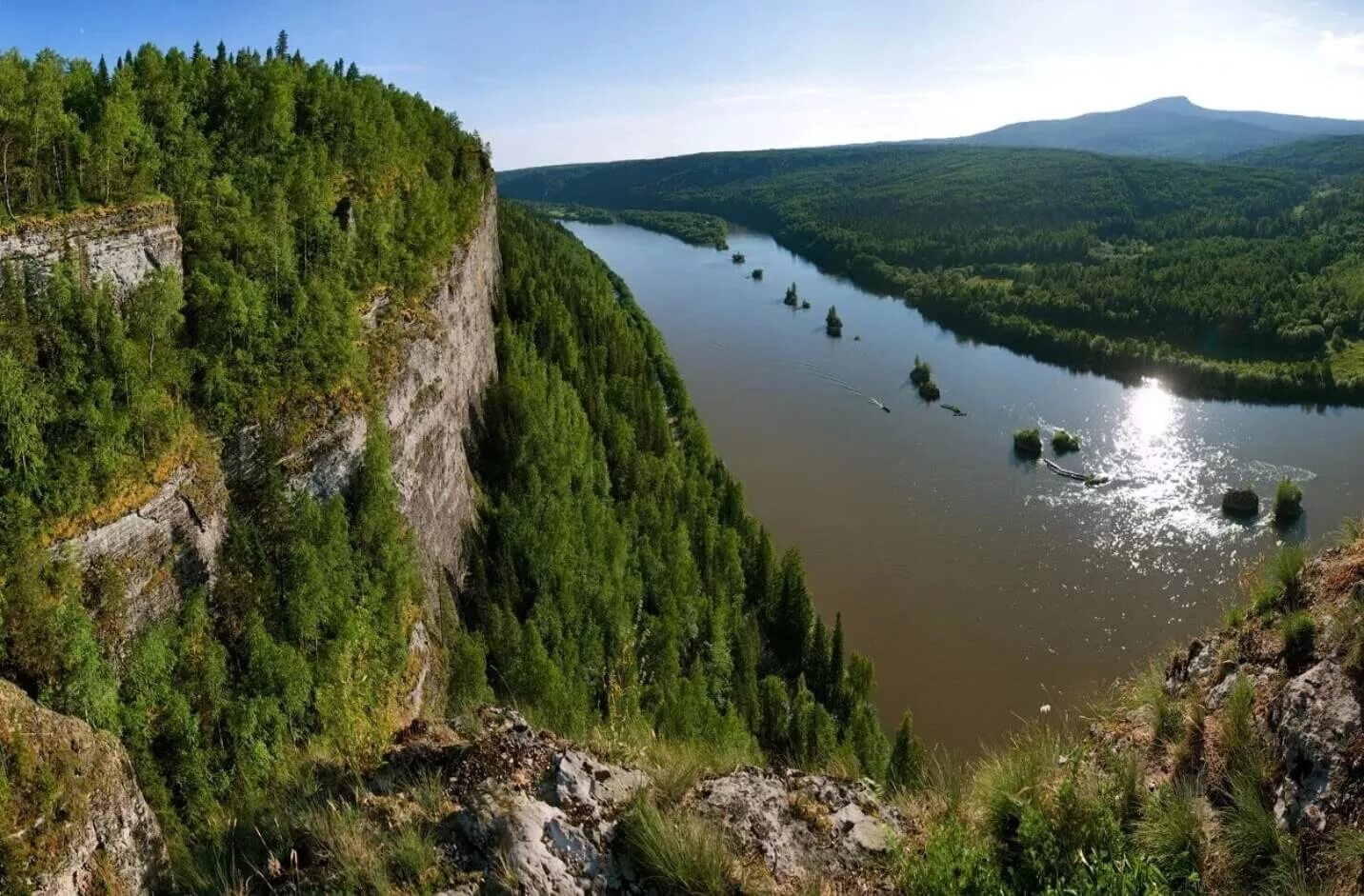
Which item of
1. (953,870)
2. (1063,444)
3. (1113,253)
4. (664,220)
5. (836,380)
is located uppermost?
(664,220)

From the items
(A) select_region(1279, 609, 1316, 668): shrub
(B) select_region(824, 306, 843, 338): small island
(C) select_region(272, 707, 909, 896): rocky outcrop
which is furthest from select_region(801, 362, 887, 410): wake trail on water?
(C) select_region(272, 707, 909, 896): rocky outcrop

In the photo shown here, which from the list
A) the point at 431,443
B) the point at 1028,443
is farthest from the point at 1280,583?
the point at 1028,443

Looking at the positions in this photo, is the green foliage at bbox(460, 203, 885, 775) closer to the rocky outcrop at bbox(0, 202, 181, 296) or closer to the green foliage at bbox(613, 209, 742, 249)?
the rocky outcrop at bbox(0, 202, 181, 296)

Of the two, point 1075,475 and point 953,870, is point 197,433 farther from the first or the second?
point 1075,475

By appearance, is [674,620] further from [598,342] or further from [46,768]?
[598,342]

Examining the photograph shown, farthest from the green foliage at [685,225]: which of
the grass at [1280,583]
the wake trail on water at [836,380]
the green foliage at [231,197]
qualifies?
the grass at [1280,583]
